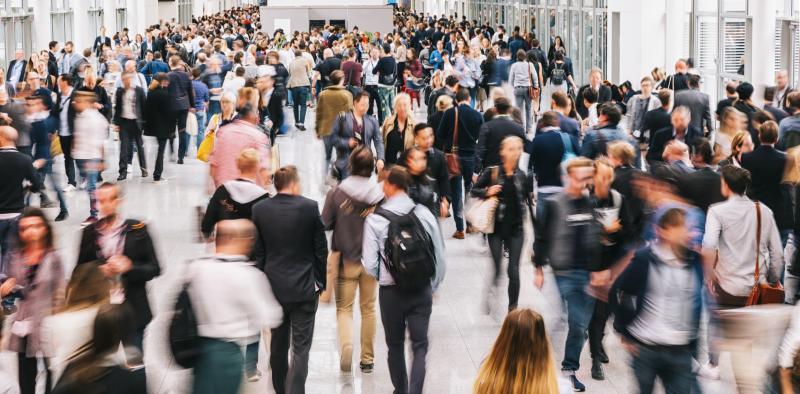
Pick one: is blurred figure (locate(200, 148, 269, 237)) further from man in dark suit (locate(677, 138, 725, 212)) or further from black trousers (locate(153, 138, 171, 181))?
black trousers (locate(153, 138, 171, 181))

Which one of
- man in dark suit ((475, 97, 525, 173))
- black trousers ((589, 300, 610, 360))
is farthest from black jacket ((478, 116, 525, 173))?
black trousers ((589, 300, 610, 360))

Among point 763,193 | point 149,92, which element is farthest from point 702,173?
point 149,92

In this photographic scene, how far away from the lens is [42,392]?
25.7ft

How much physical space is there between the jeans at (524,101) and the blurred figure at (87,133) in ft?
30.3

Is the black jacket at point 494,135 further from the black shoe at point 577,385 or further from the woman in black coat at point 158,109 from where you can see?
the woman in black coat at point 158,109

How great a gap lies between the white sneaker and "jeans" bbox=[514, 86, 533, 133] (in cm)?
1291

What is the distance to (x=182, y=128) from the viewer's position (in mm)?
18125

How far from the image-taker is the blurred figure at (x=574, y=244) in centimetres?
757

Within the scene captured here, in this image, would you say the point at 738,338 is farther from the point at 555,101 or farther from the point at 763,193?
the point at 555,101

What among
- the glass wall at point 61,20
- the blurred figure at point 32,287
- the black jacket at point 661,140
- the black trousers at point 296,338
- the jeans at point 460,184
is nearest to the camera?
the blurred figure at point 32,287

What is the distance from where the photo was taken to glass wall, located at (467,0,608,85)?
2828 centimetres

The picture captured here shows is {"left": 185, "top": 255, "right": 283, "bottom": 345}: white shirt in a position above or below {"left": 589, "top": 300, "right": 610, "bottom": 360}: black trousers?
above

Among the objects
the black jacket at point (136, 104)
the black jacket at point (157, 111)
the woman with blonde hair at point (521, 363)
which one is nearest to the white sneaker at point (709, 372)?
the woman with blonde hair at point (521, 363)

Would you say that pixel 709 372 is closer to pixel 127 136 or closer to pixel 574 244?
pixel 574 244
